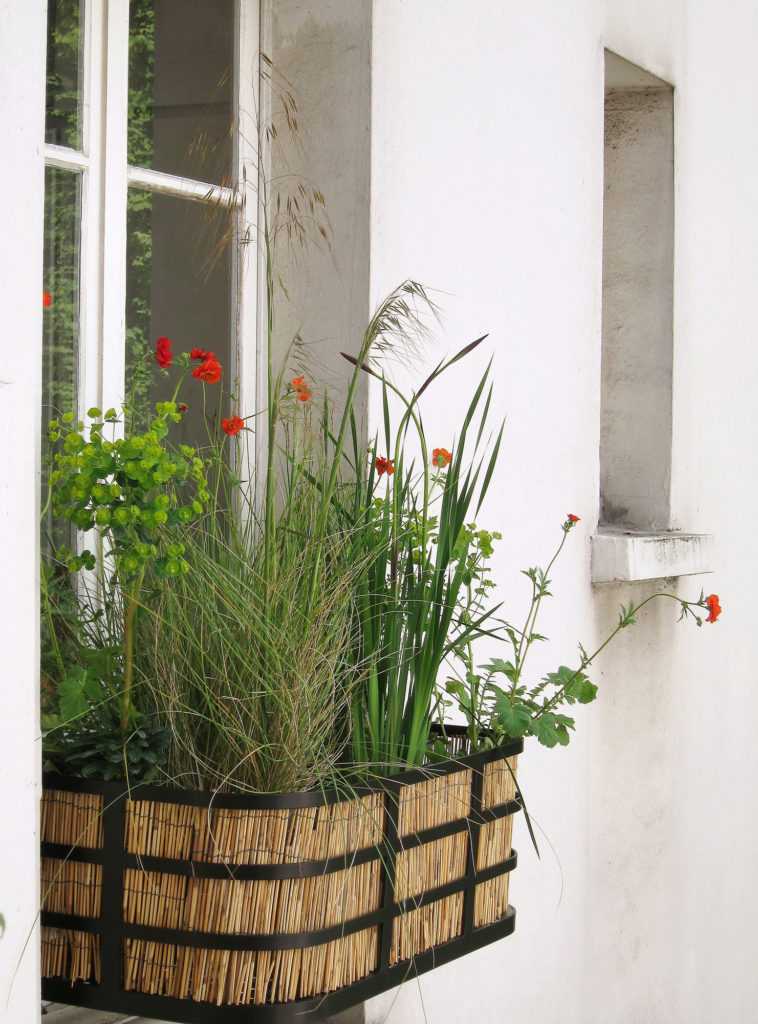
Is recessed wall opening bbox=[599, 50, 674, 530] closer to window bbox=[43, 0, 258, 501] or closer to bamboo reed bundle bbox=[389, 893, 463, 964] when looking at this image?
window bbox=[43, 0, 258, 501]

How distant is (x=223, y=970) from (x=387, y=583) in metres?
0.56

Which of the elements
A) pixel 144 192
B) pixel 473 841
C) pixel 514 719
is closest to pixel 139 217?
pixel 144 192

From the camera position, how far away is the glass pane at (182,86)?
2.05 metres

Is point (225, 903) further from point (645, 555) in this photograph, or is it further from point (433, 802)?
point (645, 555)

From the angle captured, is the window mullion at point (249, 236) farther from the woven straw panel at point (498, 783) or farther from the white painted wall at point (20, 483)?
the white painted wall at point (20, 483)

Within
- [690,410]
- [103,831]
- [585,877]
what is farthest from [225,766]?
[690,410]

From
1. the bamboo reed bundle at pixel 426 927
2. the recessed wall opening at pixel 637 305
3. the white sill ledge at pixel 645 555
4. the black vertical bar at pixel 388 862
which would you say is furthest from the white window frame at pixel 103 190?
Answer: the recessed wall opening at pixel 637 305

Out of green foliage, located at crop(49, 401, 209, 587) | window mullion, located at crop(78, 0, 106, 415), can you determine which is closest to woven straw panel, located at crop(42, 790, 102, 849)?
green foliage, located at crop(49, 401, 209, 587)

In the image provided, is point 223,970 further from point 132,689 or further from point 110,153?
point 110,153

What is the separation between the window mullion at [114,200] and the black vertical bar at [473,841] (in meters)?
0.77

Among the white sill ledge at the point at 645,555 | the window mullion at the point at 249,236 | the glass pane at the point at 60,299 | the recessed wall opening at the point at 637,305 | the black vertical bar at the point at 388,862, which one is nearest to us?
the black vertical bar at the point at 388,862

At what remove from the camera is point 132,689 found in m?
1.64

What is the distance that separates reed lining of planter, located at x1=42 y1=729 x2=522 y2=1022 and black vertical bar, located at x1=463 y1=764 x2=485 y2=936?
0.21 meters

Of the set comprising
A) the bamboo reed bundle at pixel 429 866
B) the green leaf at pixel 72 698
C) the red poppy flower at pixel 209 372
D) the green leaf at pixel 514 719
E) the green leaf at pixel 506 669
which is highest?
the red poppy flower at pixel 209 372
